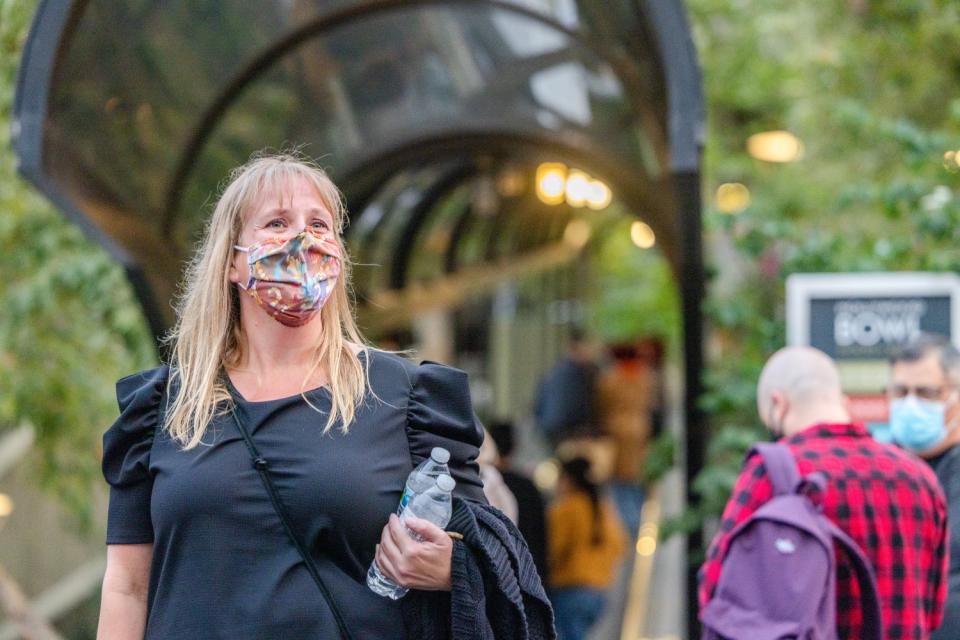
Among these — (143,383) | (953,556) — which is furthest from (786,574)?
Result: (143,383)

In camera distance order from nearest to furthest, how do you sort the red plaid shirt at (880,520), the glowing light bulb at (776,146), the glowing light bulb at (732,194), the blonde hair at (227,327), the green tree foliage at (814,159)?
the blonde hair at (227,327)
the red plaid shirt at (880,520)
the green tree foliage at (814,159)
the glowing light bulb at (732,194)
the glowing light bulb at (776,146)

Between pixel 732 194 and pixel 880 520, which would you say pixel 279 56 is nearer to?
pixel 880 520

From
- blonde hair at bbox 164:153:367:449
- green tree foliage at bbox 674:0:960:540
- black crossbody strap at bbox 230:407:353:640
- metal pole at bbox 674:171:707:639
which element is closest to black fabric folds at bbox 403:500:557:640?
black crossbody strap at bbox 230:407:353:640

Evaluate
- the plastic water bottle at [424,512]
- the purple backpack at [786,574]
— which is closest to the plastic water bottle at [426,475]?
the plastic water bottle at [424,512]

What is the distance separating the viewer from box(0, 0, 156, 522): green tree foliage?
284 inches

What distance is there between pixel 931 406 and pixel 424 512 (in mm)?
2924

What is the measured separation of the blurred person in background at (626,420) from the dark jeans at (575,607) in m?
5.94

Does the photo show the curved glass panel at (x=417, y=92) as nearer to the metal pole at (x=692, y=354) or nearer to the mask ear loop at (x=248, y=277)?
the metal pole at (x=692, y=354)

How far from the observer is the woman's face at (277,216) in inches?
113

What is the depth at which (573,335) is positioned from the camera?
16234 millimetres

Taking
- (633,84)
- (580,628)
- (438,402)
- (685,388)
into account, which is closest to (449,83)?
(633,84)

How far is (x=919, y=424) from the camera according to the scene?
499cm

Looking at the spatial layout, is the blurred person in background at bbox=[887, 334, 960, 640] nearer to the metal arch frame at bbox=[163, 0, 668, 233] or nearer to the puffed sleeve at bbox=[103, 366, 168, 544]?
the metal arch frame at bbox=[163, 0, 668, 233]

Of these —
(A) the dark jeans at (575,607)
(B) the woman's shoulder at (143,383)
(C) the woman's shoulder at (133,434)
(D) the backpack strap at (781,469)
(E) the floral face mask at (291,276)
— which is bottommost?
(A) the dark jeans at (575,607)
